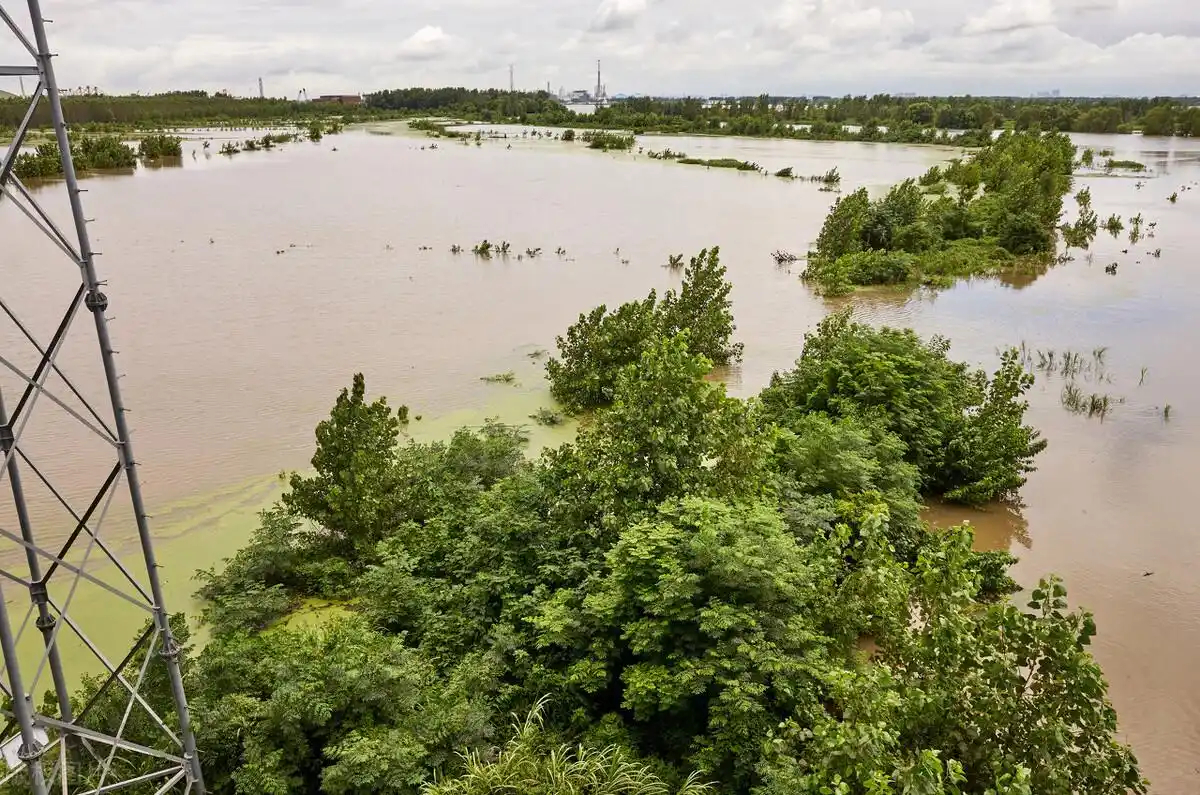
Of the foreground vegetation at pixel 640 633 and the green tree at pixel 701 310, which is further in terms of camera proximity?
the green tree at pixel 701 310

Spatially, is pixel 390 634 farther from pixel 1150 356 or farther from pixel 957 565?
pixel 1150 356

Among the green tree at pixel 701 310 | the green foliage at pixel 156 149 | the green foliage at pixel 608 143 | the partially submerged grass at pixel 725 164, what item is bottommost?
the green tree at pixel 701 310

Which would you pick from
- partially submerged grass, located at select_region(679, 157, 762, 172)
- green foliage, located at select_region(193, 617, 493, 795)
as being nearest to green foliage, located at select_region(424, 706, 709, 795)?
green foliage, located at select_region(193, 617, 493, 795)

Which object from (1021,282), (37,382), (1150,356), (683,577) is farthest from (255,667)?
(1021,282)

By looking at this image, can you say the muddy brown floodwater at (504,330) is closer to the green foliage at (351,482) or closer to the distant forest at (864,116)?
the green foliage at (351,482)

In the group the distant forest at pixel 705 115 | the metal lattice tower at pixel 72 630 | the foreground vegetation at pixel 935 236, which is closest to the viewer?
the metal lattice tower at pixel 72 630

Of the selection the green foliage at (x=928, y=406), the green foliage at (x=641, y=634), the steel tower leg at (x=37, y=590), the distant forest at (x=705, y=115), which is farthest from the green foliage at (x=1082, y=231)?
the distant forest at (x=705, y=115)

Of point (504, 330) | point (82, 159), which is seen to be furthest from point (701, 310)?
point (82, 159)

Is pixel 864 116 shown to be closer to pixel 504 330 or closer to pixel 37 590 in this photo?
pixel 504 330

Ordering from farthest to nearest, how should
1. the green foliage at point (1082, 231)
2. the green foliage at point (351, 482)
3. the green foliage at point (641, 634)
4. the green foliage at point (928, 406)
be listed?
the green foliage at point (1082, 231) < the green foliage at point (928, 406) < the green foliage at point (351, 482) < the green foliage at point (641, 634)

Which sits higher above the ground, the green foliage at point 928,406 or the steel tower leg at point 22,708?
the steel tower leg at point 22,708
